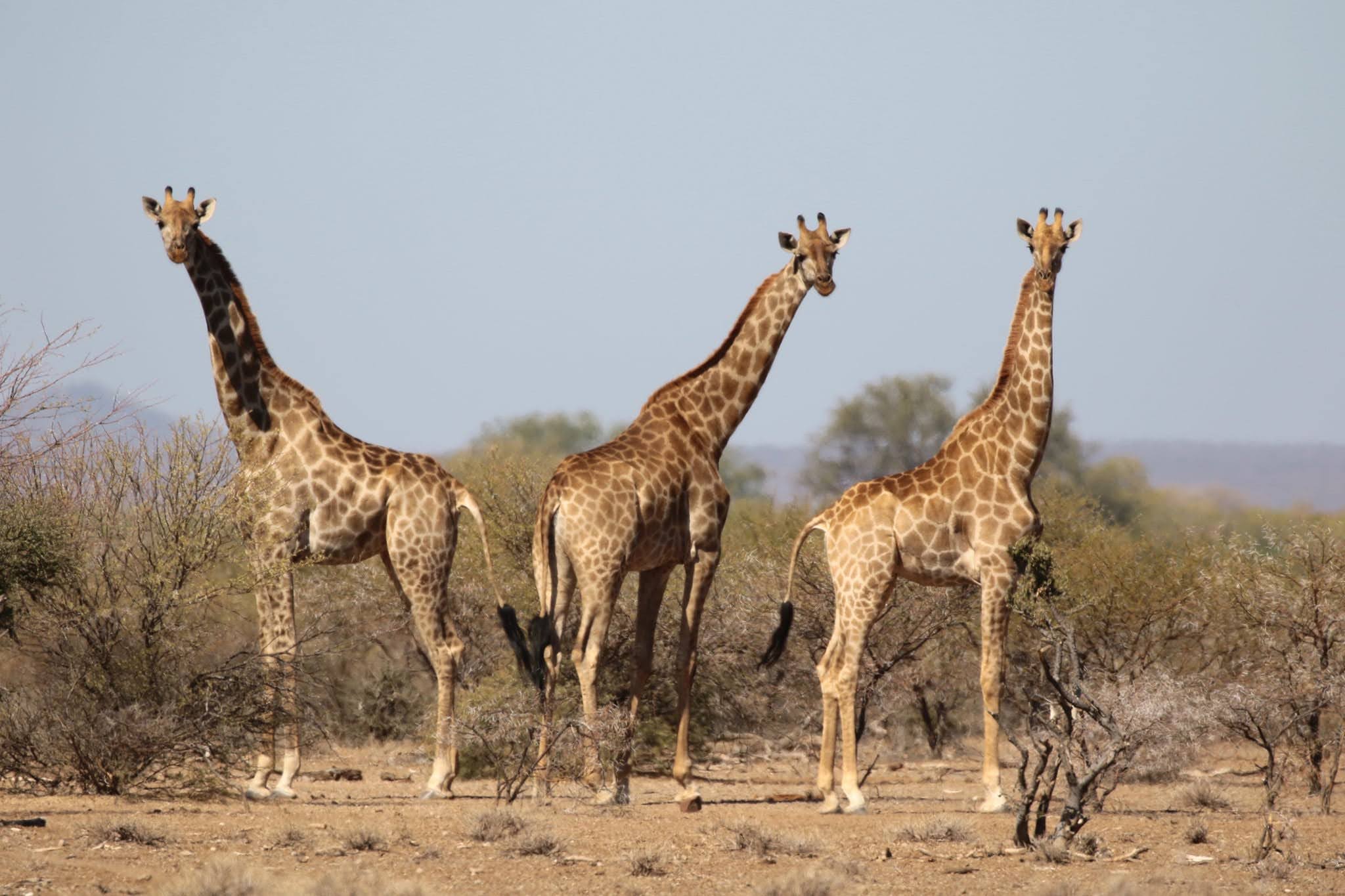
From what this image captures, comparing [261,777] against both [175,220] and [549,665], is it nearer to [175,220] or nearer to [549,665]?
[549,665]

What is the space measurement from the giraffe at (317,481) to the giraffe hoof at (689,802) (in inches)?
69.5

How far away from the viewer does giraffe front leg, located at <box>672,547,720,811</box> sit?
1316cm

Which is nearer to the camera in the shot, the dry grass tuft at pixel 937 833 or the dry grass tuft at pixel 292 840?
the dry grass tuft at pixel 292 840

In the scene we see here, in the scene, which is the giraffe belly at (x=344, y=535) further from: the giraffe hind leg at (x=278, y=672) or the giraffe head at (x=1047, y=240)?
the giraffe head at (x=1047, y=240)

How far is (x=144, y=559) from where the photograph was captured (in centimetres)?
1259

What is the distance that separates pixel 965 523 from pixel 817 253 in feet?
8.12

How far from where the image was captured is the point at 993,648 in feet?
43.2

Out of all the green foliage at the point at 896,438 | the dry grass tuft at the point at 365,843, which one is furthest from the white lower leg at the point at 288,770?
the green foliage at the point at 896,438

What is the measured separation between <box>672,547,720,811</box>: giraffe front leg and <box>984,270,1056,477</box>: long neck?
256 cm

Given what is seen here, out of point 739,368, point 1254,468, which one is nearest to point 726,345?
point 739,368

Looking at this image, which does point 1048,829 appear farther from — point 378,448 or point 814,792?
point 378,448

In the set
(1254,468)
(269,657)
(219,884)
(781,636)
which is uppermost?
(1254,468)

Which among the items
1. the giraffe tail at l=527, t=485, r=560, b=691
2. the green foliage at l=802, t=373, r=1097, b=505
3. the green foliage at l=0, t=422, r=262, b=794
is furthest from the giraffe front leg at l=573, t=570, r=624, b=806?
the green foliage at l=802, t=373, r=1097, b=505

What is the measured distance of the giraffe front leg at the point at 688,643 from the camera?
13164 millimetres
